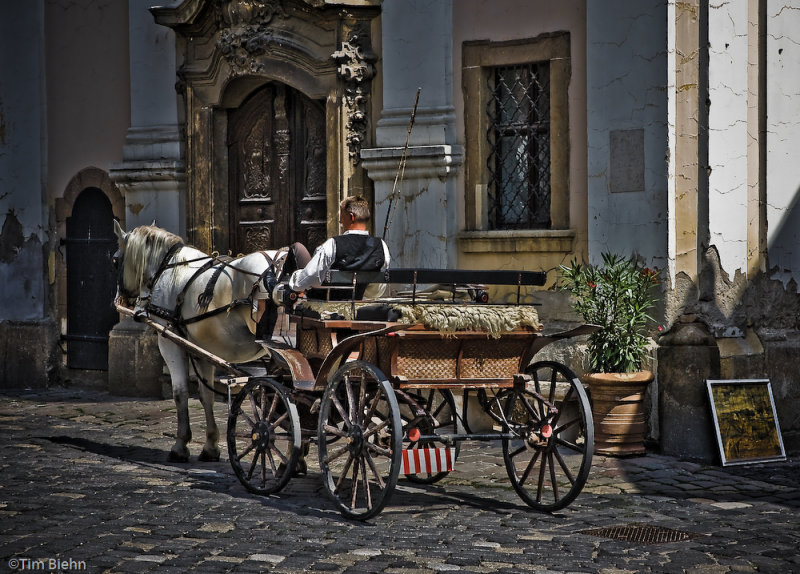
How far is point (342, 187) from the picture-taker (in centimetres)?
1170

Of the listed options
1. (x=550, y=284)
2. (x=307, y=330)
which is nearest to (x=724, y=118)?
(x=550, y=284)

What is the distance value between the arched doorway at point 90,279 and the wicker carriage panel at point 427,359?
7.82 metres

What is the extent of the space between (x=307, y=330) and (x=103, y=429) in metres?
4.14

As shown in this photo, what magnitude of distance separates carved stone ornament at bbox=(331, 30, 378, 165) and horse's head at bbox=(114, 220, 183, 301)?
2894 mm

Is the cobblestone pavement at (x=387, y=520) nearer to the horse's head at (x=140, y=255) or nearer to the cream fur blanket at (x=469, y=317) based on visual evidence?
the cream fur blanket at (x=469, y=317)

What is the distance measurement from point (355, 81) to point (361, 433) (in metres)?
5.82

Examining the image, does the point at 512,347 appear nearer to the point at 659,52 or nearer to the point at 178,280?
the point at 178,280

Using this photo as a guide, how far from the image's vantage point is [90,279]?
1389 centimetres

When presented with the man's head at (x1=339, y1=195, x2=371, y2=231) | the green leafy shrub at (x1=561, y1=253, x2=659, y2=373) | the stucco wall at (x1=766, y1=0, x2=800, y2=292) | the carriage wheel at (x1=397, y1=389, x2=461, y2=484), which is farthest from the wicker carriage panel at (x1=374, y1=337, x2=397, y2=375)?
the stucco wall at (x1=766, y1=0, x2=800, y2=292)

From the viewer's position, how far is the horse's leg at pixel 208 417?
8.97m

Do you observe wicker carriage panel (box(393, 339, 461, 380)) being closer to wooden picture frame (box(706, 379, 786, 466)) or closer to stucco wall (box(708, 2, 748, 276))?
wooden picture frame (box(706, 379, 786, 466))

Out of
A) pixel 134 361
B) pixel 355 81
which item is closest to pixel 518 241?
pixel 355 81

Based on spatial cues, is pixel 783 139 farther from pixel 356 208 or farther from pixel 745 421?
pixel 356 208

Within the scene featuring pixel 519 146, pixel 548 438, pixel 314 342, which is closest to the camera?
pixel 548 438
